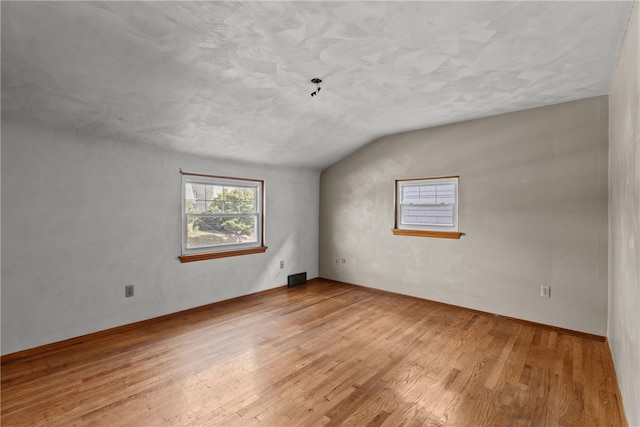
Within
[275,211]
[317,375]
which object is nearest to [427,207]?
[275,211]

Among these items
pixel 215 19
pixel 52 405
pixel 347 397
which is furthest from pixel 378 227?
pixel 52 405

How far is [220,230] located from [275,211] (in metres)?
1.01

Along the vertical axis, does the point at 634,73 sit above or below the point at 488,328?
above

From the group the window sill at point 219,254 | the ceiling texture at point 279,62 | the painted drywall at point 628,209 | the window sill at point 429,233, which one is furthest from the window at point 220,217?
the painted drywall at point 628,209

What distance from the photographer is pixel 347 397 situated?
7.26 ft

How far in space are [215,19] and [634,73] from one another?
2520 millimetres

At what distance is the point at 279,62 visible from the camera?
2.38 metres

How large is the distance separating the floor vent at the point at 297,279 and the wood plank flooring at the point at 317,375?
1436 mm

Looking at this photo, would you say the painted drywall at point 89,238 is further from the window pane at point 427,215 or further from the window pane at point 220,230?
the window pane at point 427,215

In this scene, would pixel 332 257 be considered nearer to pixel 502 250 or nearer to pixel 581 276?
pixel 502 250

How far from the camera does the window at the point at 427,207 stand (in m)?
4.21

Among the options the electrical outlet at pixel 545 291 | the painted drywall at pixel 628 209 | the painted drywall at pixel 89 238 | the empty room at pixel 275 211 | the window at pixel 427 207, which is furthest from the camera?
the window at pixel 427 207

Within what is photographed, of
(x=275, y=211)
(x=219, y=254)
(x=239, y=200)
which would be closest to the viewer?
(x=219, y=254)

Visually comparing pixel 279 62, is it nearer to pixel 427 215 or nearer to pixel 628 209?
pixel 628 209
